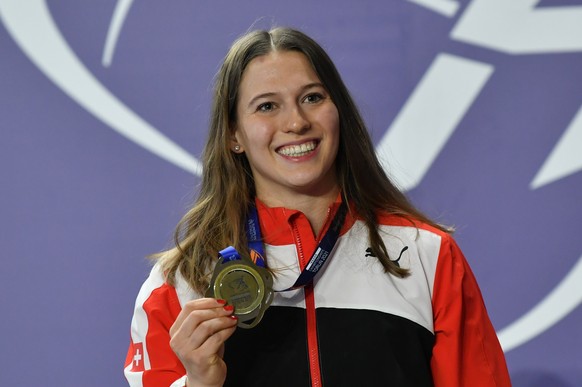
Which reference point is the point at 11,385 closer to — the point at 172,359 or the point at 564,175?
the point at 172,359

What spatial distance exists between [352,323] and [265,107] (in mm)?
464

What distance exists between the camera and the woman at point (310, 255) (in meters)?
1.67

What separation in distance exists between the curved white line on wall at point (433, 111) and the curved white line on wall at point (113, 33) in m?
0.82

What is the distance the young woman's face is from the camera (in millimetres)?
1730

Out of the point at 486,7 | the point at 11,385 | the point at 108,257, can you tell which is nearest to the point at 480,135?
the point at 486,7

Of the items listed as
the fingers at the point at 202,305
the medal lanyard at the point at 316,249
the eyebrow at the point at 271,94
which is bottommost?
the fingers at the point at 202,305

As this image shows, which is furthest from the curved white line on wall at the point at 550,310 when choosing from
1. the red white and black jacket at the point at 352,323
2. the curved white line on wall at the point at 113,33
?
the curved white line on wall at the point at 113,33

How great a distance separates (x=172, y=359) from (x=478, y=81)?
1.26m

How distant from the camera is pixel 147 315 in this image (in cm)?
173

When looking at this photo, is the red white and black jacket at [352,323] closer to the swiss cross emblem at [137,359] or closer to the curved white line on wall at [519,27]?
the swiss cross emblem at [137,359]

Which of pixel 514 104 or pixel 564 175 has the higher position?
pixel 514 104

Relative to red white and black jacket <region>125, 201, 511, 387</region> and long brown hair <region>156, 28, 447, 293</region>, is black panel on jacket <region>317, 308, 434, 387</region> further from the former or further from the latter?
long brown hair <region>156, 28, 447, 293</region>

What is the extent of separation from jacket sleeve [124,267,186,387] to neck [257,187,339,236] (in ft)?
0.92

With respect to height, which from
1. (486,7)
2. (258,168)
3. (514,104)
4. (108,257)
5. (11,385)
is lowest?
(11,385)
